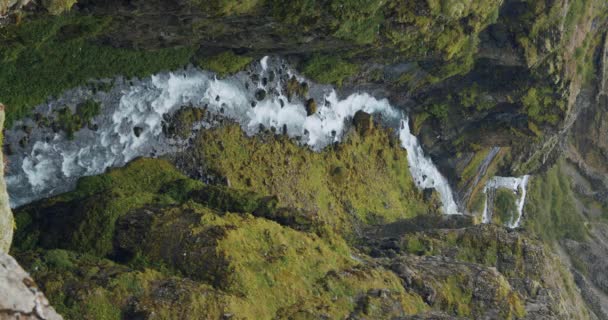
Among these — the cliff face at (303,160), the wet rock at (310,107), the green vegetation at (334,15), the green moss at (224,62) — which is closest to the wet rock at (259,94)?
the cliff face at (303,160)

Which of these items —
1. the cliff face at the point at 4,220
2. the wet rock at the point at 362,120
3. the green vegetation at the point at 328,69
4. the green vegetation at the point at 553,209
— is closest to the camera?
the cliff face at the point at 4,220

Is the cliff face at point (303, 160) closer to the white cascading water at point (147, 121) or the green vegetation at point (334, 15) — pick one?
the green vegetation at point (334, 15)

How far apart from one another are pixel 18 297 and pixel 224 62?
33112 mm

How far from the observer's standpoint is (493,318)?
3647 centimetres

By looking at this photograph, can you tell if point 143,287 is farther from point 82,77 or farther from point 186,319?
point 82,77

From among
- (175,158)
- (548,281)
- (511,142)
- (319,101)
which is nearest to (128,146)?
(175,158)

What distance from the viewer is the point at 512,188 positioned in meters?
86.1

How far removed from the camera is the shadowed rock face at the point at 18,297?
11.8m

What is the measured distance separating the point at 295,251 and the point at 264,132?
701 inches

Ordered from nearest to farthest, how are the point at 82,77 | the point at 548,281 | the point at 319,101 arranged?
the point at 82,77 → the point at 548,281 → the point at 319,101

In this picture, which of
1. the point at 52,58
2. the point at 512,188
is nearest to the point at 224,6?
the point at 52,58

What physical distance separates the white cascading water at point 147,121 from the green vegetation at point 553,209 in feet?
146

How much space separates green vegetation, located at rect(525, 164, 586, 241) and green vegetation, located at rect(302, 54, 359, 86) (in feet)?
155

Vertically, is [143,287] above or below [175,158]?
below
